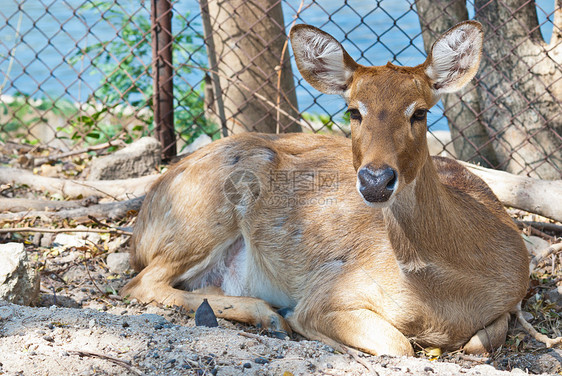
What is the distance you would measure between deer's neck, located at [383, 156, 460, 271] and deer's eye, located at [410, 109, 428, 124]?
0.26 meters

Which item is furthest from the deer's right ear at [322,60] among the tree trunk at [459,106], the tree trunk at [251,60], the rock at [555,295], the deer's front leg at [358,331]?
the tree trunk at [459,106]

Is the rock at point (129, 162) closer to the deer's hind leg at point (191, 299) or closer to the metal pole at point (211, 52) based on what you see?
the metal pole at point (211, 52)

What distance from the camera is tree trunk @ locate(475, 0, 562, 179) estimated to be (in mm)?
5859

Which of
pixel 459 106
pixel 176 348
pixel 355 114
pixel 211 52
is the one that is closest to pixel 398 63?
pixel 459 106

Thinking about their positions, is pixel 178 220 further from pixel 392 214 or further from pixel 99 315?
pixel 392 214

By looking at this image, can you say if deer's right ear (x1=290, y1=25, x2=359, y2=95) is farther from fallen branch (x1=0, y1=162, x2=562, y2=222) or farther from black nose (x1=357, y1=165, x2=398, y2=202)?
fallen branch (x1=0, y1=162, x2=562, y2=222)

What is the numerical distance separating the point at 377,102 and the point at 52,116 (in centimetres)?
A: 735

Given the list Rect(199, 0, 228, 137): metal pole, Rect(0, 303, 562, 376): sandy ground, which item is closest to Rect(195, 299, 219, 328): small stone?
Rect(0, 303, 562, 376): sandy ground

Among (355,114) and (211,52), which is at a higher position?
(211,52)

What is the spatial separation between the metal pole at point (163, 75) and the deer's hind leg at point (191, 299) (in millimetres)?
2213

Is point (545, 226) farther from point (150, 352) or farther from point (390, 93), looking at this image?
point (150, 352)

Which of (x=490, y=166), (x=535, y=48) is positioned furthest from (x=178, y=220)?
(x=535, y=48)

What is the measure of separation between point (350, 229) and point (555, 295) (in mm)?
1383

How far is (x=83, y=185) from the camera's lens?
584cm
